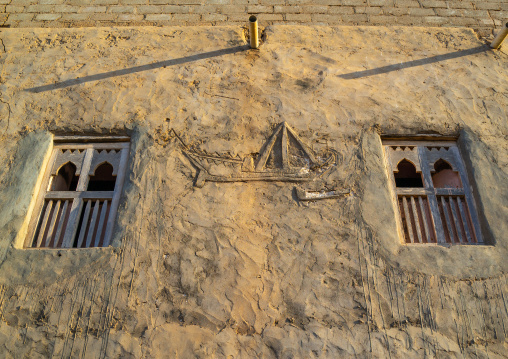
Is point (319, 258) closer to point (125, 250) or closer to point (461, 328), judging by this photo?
point (461, 328)

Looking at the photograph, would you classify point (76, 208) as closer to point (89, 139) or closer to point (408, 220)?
point (89, 139)

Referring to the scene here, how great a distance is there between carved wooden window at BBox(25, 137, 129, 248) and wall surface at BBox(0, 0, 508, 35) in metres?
1.80

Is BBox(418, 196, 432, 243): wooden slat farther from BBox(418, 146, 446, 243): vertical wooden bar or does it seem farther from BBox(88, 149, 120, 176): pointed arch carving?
BBox(88, 149, 120, 176): pointed arch carving

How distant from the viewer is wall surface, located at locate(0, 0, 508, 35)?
17.4ft

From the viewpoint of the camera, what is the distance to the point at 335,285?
3.59m

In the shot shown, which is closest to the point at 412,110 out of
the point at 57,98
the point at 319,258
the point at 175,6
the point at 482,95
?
the point at 482,95

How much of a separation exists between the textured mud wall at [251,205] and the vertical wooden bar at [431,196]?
7.7 inches

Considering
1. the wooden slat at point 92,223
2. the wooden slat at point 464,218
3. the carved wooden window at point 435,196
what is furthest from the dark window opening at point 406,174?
the wooden slat at point 92,223

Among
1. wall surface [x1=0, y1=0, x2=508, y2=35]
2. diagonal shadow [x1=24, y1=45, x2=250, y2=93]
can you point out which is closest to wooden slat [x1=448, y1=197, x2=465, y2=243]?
wall surface [x1=0, y1=0, x2=508, y2=35]

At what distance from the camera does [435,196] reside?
4.11 metres

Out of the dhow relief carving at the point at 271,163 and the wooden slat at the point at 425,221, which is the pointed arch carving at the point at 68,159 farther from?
the wooden slat at the point at 425,221

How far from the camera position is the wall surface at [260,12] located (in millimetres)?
5293

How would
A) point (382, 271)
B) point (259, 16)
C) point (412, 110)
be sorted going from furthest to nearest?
1. point (259, 16)
2. point (412, 110)
3. point (382, 271)

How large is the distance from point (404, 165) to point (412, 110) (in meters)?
0.57
